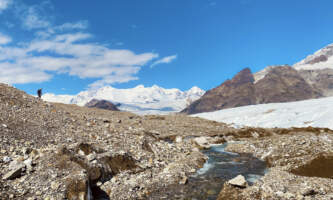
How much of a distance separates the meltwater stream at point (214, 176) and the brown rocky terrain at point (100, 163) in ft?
2.41

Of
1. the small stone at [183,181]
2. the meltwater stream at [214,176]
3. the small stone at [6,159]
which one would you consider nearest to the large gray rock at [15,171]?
the small stone at [6,159]

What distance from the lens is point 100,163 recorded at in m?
17.0

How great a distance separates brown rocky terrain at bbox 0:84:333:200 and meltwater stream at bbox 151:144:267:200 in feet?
2.41

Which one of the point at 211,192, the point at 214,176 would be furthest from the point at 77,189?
the point at 214,176

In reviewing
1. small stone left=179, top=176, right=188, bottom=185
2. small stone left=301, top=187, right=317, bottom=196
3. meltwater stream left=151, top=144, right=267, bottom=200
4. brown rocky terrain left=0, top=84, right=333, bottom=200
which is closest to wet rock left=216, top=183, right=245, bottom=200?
brown rocky terrain left=0, top=84, right=333, bottom=200

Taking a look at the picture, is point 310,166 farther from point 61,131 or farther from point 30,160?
point 61,131

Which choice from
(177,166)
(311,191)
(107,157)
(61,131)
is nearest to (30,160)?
(107,157)

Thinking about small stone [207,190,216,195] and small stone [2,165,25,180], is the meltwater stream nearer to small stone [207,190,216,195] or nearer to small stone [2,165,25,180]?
small stone [207,190,216,195]

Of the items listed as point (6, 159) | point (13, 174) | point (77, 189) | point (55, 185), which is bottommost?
point (77, 189)

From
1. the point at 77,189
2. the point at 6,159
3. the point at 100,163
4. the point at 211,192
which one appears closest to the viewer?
the point at 77,189

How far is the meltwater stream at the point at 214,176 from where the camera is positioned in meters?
15.5

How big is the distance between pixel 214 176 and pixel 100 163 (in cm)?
949

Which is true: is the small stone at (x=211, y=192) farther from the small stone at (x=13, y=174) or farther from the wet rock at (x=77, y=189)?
the small stone at (x=13, y=174)

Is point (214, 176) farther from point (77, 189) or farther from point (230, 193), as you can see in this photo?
point (77, 189)
